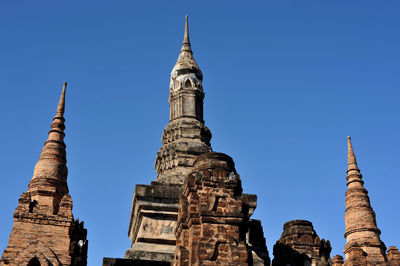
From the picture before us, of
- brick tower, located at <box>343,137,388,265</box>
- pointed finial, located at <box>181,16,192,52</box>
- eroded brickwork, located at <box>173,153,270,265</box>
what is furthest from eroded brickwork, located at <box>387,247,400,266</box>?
pointed finial, located at <box>181,16,192,52</box>

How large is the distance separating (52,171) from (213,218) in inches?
327

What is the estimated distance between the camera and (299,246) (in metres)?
13.2

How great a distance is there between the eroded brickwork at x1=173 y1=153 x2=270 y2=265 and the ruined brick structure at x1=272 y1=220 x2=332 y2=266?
285 centimetres

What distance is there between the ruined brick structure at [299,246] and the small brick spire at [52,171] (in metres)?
6.12

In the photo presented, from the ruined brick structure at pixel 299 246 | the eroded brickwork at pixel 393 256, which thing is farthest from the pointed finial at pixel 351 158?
the ruined brick structure at pixel 299 246

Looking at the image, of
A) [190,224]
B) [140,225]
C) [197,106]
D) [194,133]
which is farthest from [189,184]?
[197,106]

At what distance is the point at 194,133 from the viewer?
18109 mm

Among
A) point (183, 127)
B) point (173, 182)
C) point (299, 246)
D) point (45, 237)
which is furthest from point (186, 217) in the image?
point (183, 127)

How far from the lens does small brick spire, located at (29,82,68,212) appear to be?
1702 cm

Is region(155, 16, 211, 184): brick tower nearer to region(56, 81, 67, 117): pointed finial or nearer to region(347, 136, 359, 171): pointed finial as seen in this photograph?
region(56, 81, 67, 117): pointed finial

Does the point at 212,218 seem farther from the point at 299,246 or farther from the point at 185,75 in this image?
the point at 185,75

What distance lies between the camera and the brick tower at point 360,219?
19.9 metres

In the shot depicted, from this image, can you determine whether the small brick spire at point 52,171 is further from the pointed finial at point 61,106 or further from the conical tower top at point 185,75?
the conical tower top at point 185,75

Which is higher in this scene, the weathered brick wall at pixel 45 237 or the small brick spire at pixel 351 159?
the small brick spire at pixel 351 159
